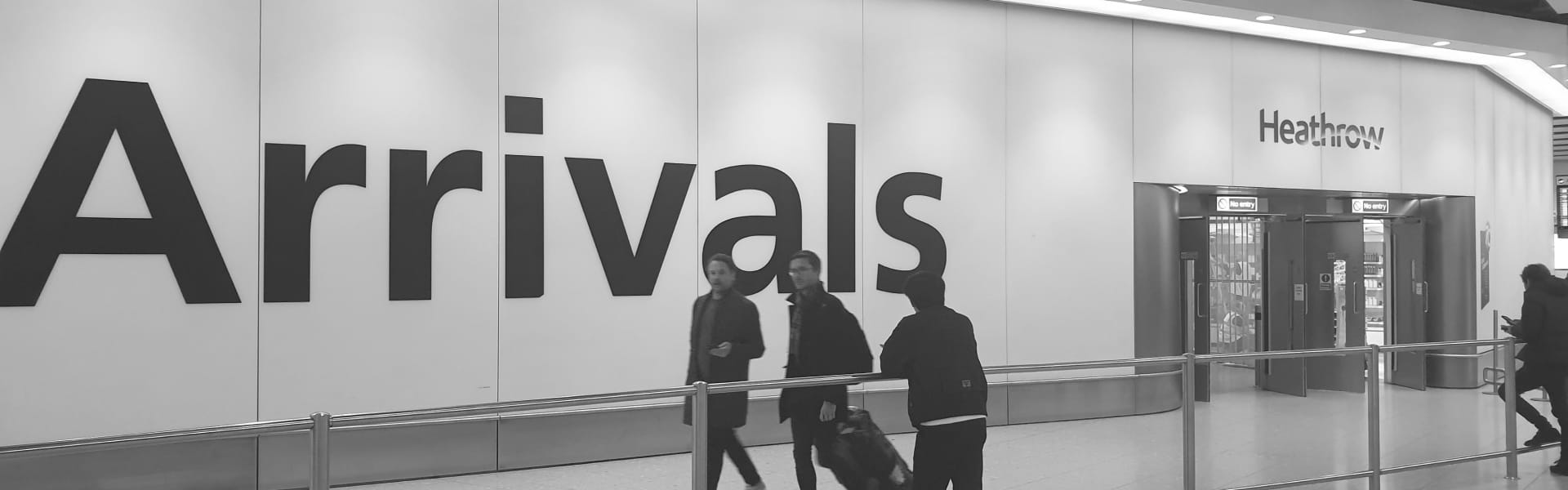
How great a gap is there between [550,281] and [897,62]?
335 cm

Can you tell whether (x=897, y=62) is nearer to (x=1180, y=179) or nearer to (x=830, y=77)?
(x=830, y=77)

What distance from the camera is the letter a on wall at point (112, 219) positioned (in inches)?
221

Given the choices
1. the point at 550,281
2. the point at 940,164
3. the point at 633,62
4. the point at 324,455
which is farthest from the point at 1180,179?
the point at 324,455

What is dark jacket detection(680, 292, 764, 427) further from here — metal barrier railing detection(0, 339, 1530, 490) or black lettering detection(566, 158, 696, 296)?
black lettering detection(566, 158, 696, 296)

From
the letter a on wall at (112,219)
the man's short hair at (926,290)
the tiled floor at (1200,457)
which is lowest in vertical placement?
the tiled floor at (1200,457)

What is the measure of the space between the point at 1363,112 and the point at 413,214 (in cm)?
970

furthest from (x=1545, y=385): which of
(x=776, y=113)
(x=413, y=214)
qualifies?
(x=413, y=214)

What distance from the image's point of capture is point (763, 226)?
7570 mm

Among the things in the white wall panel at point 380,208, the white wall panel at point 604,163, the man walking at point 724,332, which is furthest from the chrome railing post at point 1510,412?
the white wall panel at point 380,208

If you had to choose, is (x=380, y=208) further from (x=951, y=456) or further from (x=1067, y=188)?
(x=1067, y=188)

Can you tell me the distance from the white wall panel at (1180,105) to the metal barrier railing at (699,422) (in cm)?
318

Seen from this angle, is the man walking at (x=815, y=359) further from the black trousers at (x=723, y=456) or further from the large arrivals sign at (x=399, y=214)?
the large arrivals sign at (x=399, y=214)

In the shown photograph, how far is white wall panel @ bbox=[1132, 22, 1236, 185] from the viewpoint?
915 cm

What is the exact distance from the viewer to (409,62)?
650cm
